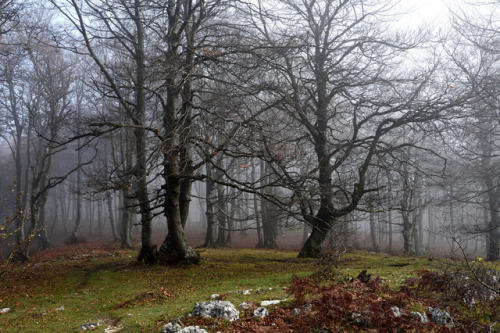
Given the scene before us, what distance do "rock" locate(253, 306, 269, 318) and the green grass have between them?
731 mm

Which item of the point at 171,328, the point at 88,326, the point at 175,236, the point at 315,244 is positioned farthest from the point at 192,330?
the point at 315,244

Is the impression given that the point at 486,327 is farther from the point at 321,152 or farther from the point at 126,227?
the point at 126,227

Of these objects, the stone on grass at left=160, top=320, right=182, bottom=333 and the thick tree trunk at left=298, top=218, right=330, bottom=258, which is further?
the thick tree trunk at left=298, top=218, right=330, bottom=258

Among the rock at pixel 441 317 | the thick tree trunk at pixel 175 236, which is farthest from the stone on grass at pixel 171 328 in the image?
the thick tree trunk at pixel 175 236

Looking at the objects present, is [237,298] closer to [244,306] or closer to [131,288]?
[244,306]

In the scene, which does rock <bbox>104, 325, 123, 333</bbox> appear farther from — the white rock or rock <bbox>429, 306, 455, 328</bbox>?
rock <bbox>429, 306, 455, 328</bbox>

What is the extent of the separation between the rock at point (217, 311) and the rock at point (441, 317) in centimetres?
316

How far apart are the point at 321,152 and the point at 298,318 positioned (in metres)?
9.42

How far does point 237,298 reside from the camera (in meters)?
6.80

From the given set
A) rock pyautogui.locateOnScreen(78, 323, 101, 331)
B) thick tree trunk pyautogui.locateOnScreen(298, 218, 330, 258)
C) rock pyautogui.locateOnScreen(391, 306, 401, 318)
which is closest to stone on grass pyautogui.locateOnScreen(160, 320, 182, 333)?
rock pyautogui.locateOnScreen(78, 323, 101, 331)

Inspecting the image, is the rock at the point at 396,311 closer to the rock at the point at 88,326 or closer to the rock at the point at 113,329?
the rock at the point at 113,329

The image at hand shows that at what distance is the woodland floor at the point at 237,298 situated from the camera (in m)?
5.41

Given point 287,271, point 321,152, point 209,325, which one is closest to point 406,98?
point 321,152

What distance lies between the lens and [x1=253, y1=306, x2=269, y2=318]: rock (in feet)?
18.7
